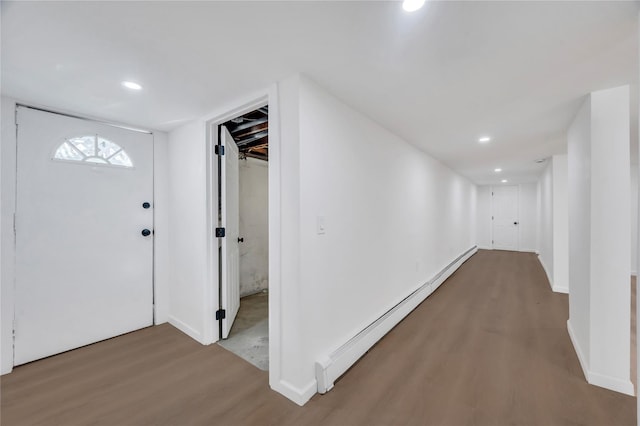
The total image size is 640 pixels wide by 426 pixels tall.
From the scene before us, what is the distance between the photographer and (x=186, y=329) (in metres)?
2.73

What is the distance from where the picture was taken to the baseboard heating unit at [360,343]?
183cm

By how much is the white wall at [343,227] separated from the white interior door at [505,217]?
264 inches

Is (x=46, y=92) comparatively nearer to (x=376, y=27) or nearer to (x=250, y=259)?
(x=376, y=27)

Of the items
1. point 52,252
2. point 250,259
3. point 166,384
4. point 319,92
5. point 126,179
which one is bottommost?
point 166,384

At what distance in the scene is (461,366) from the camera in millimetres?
2131

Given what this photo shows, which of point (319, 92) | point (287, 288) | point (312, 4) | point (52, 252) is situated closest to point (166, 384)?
point (287, 288)

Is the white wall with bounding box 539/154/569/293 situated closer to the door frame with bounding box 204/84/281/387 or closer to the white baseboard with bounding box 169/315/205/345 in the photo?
the door frame with bounding box 204/84/281/387

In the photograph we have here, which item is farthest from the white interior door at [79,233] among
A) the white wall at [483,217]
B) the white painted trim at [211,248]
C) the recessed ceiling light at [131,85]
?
the white wall at [483,217]

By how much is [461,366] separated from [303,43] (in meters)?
2.69

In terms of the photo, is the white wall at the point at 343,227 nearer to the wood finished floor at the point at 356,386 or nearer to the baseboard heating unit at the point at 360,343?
the baseboard heating unit at the point at 360,343

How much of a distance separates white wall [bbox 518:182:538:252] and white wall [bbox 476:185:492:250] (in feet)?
2.78

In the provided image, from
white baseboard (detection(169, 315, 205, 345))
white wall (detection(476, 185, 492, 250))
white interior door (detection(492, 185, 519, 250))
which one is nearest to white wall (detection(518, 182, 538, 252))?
white interior door (detection(492, 185, 519, 250))

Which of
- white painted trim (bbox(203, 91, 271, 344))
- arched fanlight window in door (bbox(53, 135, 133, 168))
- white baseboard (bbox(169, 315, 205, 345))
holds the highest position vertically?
arched fanlight window in door (bbox(53, 135, 133, 168))

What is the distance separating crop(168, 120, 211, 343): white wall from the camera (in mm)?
2551
